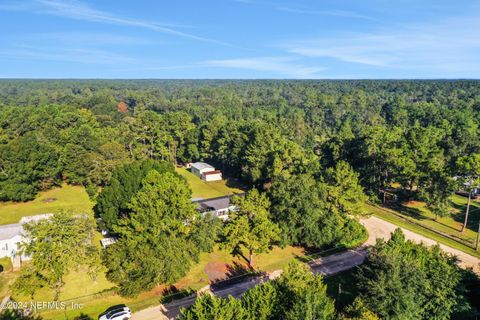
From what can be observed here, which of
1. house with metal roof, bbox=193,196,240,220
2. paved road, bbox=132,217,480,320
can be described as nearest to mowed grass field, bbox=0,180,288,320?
paved road, bbox=132,217,480,320

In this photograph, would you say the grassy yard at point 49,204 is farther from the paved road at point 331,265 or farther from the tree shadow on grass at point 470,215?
the tree shadow on grass at point 470,215

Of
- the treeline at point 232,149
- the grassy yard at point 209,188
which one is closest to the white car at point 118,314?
the treeline at point 232,149

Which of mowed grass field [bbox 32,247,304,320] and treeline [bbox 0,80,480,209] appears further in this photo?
treeline [bbox 0,80,480,209]

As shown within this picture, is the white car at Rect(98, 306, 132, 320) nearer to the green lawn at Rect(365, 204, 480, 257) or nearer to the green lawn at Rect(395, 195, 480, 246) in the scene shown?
the green lawn at Rect(365, 204, 480, 257)

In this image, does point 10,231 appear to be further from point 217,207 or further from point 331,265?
point 331,265

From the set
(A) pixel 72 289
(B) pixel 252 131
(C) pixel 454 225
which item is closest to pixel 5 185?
(A) pixel 72 289

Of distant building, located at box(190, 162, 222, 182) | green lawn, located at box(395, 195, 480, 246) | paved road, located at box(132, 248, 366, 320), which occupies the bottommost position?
paved road, located at box(132, 248, 366, 320)

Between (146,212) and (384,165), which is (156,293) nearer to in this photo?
(146,212)
